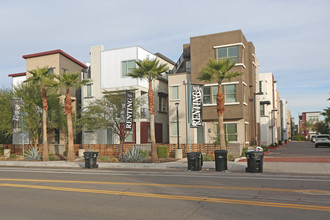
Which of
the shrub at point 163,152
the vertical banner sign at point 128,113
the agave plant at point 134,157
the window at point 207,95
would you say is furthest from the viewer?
the window at point 207,95

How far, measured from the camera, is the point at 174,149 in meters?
28.1

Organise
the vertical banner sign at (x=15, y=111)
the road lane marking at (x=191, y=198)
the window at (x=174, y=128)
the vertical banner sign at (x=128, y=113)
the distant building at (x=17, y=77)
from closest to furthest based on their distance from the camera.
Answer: the road lane marking at (x=191, y=198)
the vertical banner sign at (x=128, y=113)
the vertical banner sign at (x=15, y=111)
the window at (x=174, y=128)
the distant building at (x=17, y=77)

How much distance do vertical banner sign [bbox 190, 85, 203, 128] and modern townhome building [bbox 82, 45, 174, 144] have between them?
23.5 feet

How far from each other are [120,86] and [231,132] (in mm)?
12400

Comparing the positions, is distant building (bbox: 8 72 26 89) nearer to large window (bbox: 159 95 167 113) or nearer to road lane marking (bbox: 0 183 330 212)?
large window (bbox: 159 95 167 113)

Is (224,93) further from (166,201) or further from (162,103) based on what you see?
(166,201)

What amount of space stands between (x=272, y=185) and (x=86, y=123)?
21692 millimetres

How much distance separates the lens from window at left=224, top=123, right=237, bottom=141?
3050 cm

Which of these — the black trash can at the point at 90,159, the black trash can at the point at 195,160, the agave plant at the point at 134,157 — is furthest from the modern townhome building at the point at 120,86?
the black trash can at the point at 195,160

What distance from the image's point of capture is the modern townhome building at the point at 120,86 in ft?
109

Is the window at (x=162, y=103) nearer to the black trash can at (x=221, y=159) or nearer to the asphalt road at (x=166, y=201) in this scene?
the black trash can at (x=221, y=159)

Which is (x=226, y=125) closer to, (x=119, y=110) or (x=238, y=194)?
(x=119, y=110)

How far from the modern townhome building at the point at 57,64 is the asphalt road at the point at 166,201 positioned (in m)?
25.4

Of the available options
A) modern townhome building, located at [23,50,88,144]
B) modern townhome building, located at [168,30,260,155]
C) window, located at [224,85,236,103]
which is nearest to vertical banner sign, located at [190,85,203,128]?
modern townhome building, located at [168,30,260,155]
